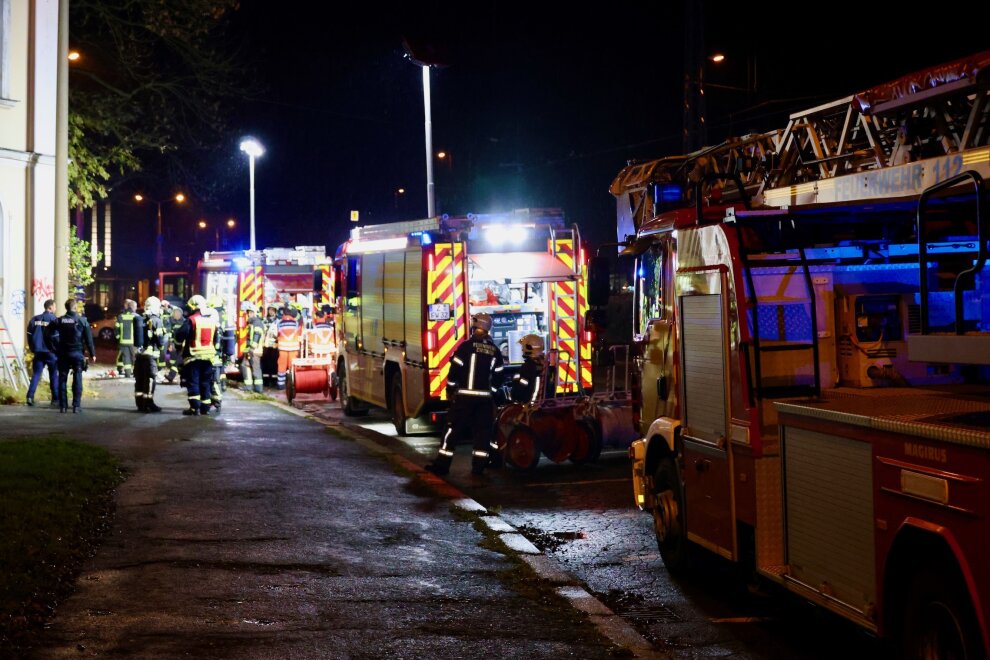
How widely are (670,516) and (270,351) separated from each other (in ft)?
54.7

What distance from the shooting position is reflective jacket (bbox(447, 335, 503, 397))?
37.6ft

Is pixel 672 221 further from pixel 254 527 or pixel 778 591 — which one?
pixel 254 527

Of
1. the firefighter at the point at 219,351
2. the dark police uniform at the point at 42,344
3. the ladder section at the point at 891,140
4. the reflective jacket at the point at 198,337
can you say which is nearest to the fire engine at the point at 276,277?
the firefighter at the point at 219,351

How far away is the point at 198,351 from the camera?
15.9 m

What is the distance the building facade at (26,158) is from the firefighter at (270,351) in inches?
166

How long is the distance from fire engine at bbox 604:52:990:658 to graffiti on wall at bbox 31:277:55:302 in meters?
13.6

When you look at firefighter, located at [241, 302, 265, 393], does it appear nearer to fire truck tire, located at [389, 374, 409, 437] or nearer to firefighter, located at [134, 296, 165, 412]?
firefighter, located at [134, 296, 165, 412]

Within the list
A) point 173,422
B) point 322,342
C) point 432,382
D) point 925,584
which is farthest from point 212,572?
point 322,342

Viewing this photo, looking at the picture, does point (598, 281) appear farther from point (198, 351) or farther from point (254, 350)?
point (254, 350)

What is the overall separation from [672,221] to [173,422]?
9606 millimetres

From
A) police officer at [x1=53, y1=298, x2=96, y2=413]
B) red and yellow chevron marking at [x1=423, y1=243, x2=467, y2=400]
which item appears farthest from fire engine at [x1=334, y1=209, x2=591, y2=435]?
police officer at [x1=53, y1=298, x2=96, y2=413]

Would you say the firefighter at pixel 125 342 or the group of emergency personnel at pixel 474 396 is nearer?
the group of emergency personnel at pixel 474 396

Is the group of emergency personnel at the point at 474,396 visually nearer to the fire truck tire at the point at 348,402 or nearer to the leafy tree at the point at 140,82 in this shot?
the fire truck tire at the point at 348,402

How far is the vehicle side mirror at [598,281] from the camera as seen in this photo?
809cm
